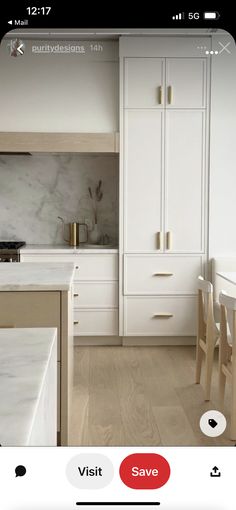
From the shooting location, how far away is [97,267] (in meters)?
3.52

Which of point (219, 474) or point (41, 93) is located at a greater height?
point (41, 93)

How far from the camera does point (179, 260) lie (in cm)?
348

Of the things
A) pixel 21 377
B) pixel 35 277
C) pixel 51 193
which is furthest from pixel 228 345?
pixel 51 193

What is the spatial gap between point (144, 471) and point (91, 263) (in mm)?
2855

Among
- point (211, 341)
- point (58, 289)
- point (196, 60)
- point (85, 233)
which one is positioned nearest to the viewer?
point (196, 60)

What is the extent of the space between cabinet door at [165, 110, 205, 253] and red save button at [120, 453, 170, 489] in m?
2.72

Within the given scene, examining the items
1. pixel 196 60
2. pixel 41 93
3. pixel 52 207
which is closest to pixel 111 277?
pixel 52 207

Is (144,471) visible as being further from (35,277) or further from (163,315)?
(163,315)

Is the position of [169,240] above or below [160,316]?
above

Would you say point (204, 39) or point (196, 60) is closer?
point (204, 39)

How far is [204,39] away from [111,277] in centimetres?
281

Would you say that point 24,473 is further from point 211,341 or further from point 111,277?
point 111,277
